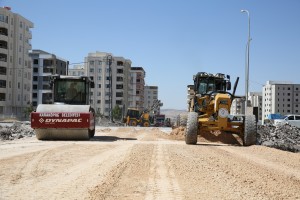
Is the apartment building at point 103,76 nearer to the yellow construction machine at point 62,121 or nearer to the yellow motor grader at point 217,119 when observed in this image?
the yellow construction machine at point 62,121

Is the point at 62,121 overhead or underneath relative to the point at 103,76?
underneath

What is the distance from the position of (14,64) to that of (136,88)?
77.0 m

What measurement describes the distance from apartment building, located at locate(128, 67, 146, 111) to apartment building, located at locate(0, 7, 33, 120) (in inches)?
2577

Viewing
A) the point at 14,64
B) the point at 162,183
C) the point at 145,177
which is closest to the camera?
the point at 162,183

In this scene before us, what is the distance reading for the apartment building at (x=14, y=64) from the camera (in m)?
84.8

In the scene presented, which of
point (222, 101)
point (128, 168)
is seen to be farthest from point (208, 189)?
point (222, 101)

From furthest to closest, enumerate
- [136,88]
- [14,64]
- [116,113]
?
[136,88], [116,113], [14,64]

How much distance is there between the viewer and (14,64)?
88750 mm

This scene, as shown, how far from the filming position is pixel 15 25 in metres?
90.1

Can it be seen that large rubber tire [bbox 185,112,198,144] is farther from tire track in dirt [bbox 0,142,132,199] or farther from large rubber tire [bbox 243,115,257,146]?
tire track in dirt [bbox 0,142,132,199]

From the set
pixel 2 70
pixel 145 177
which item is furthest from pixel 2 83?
pixel 145 177

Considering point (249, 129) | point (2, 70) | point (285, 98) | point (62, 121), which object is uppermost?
point (2, 70)

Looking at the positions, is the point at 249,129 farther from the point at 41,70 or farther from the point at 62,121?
the point at 41,70

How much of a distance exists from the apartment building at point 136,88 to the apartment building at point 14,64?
215 feet
